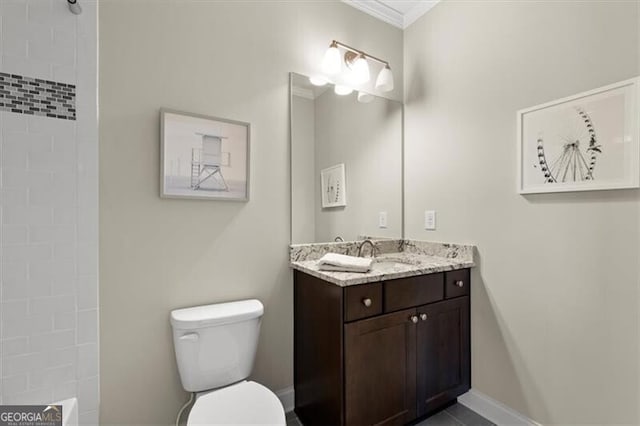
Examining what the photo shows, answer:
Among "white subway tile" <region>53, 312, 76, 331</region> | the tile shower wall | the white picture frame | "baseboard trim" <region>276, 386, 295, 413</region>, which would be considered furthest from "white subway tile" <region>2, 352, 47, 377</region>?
the white picture frame

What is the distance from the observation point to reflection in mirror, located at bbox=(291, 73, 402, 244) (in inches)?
73.1

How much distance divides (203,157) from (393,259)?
1.33 metres

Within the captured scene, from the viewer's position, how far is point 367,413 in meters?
1.46

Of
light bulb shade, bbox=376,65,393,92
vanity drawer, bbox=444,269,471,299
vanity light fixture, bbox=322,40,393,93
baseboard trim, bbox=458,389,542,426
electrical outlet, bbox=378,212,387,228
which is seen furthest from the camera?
electrical outlet, bbox=378,212,387,228

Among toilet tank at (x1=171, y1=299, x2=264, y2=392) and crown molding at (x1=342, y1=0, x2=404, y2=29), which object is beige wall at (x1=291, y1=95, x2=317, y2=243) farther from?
crown molding at (x1=342, y1=0, x2=404, y2=29)

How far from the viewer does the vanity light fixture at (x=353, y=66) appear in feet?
6.08

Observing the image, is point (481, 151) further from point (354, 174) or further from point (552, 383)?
point (552, 383)

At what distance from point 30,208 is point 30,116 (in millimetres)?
377

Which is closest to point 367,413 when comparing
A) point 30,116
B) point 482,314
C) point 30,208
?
point 482,314

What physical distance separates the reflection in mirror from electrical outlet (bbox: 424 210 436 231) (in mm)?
207

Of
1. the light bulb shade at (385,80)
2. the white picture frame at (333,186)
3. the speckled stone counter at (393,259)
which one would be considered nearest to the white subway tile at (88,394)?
the speckled stone counter at (393,259)

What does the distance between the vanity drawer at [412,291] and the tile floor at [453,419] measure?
70cm

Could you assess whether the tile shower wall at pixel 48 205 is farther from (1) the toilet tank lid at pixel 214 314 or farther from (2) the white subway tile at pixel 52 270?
(1) the toilet tank lid at pixel 214 314

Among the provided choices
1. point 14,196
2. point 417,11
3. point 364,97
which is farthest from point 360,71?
point 14,196
